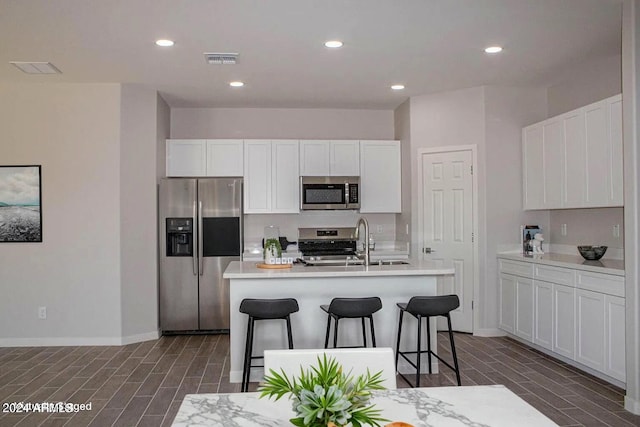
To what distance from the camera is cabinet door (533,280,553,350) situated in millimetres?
4535

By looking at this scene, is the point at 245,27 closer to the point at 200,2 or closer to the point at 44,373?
the point at 200,2

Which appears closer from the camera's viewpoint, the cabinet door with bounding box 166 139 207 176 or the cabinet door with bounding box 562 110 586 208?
the cabinet door with bounding box 562 110 586 208

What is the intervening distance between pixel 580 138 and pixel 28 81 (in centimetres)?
546

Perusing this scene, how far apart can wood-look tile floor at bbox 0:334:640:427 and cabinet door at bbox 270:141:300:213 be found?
6.14 feet

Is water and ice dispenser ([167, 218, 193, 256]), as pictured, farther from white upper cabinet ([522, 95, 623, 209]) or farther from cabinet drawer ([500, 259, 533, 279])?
white upper cabinet ([522, 95, 623, 209])

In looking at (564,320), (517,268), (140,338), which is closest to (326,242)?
(517,268)

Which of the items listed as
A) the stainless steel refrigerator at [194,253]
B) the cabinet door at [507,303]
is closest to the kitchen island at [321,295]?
the cabinet door at [507,303]

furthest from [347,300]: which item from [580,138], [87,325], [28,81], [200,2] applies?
[28,81]

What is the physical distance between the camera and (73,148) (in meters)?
5.27

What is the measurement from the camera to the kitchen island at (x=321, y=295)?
4020 millimetres

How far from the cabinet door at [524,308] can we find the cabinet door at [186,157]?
3.88 meters

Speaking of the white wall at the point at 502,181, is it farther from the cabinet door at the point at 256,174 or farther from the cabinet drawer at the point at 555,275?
the cabinet door at the point at 256,174

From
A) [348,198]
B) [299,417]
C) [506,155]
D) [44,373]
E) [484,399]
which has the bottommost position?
[44,373]

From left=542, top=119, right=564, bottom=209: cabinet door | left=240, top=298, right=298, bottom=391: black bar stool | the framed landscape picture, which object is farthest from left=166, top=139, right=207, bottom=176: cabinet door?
left=542, top=119, right=564, bottom=209: cabinet door
